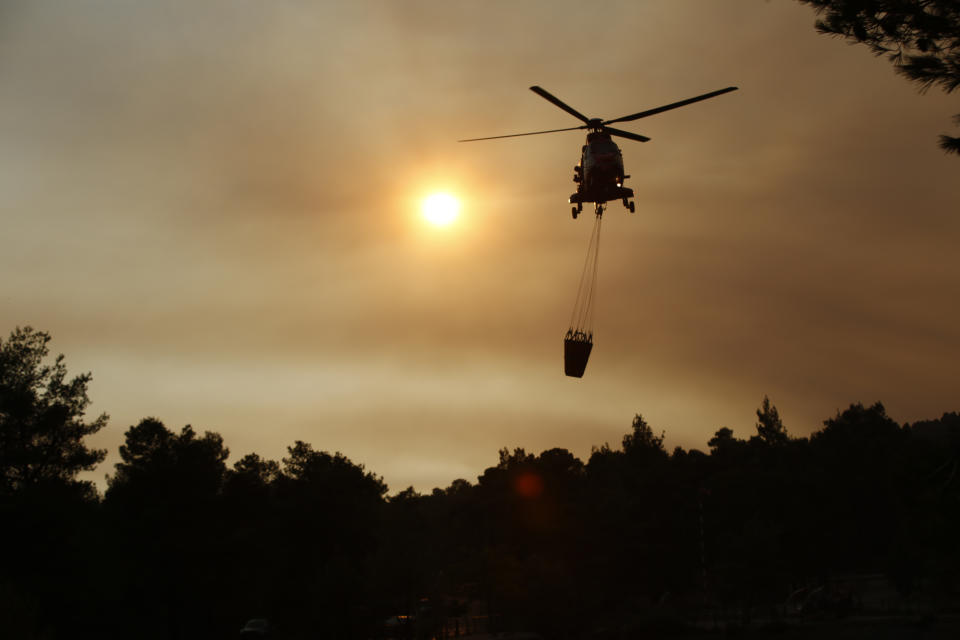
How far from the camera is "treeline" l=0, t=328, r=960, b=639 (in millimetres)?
65438

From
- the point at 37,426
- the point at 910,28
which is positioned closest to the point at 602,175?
the point at 910,28

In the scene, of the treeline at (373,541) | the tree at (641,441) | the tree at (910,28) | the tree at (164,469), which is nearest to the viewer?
the tree at (910,28)

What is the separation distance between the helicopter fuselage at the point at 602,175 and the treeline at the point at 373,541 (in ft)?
86.1

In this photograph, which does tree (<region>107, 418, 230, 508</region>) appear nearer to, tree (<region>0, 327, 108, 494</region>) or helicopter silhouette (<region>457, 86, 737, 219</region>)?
tree (<region>0, 327, 108, 494</region>)

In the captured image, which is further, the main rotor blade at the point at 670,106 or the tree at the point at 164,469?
the tree at the point at 164,469

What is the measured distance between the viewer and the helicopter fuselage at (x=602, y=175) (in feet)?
114

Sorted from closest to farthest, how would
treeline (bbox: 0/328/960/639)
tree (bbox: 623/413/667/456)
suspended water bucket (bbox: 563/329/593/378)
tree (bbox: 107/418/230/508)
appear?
suspended water bucket (bbox: 563/329/593/378) < treeline (bbox: 0/328/960/639) < tree (bbox: 107/418/230/508) < tree (bbox: 623/413/667/456)

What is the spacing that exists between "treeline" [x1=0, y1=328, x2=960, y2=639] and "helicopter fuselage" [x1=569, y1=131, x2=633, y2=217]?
26.2 metres

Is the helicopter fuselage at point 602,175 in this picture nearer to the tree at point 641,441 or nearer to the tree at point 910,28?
the tree at point 910,28

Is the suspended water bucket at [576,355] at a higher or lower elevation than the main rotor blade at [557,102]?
lower

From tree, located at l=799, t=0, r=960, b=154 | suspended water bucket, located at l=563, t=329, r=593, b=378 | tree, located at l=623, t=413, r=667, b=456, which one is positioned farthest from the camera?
tree, located at l=623, t=413, r=667, b=456

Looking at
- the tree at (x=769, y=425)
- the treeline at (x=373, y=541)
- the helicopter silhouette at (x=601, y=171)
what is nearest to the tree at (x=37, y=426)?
the treeline at (x=373, y=541)

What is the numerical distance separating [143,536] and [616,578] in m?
43.8

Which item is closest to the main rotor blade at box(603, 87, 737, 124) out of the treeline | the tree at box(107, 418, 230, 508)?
the treeline
